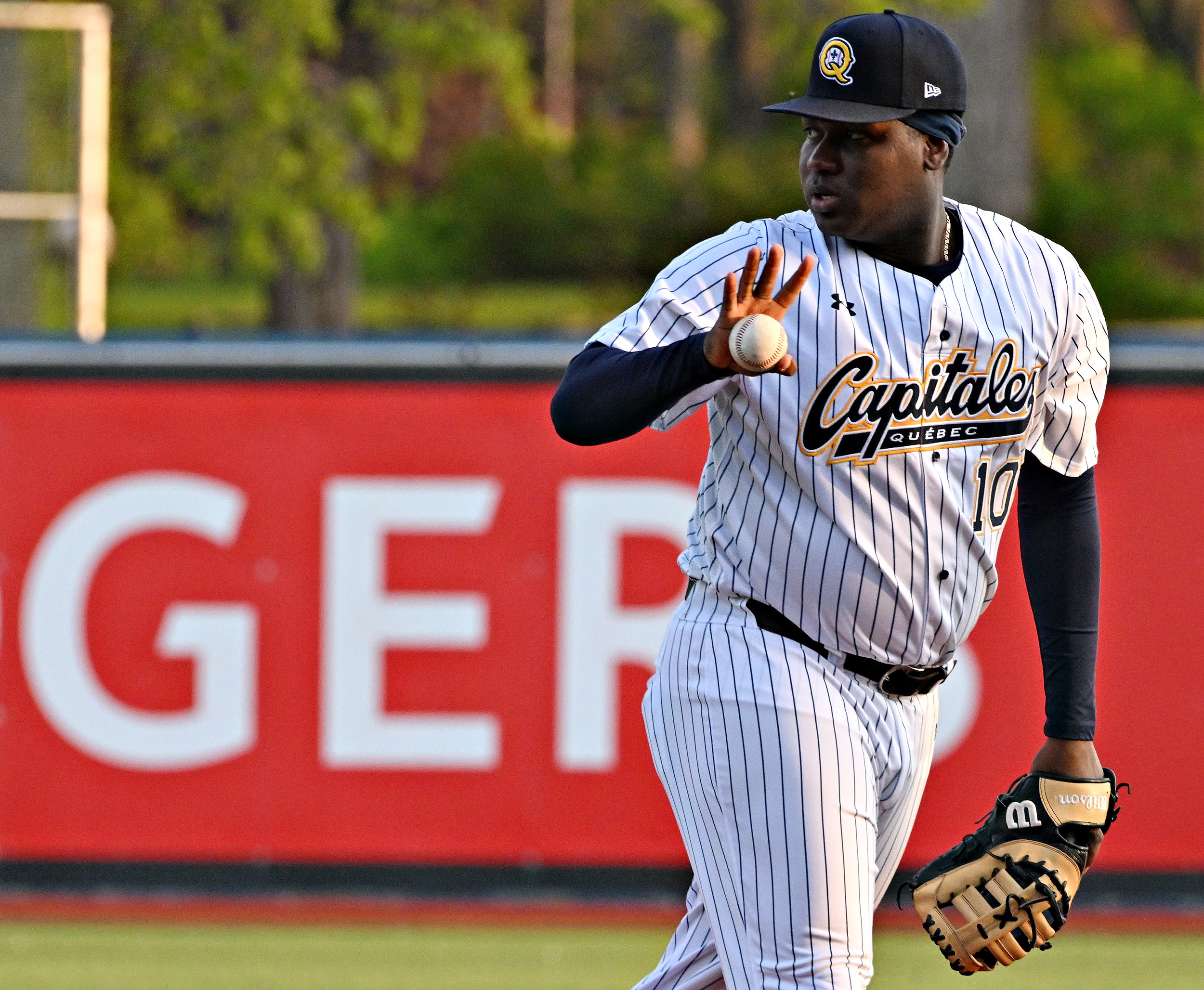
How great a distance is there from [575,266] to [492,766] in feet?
73.0

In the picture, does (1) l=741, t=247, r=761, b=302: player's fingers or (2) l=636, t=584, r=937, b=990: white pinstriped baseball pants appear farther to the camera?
(2) l=636, t=584, r=937, b=990: white pinstriped baseball pants

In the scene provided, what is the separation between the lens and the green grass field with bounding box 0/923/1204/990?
5105 millimetres

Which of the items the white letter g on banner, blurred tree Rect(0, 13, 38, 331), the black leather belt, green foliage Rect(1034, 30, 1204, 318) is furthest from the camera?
green foliage Rect(1034, 30, 1204, 318)

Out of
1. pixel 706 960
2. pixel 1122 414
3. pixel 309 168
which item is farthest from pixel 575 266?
pixel 706 960

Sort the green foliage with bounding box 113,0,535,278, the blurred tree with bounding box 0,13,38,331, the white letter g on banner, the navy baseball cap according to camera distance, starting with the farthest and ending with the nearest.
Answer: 1. the green foliage with bounding box 113,0,535,278
2. the blurred tree with bounding box 0,13,38,331
3. the white letter g on banner
4. the navy baseball cap

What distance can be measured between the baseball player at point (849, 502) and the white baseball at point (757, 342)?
0.57ft

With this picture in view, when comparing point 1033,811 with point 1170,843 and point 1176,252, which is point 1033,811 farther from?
point 1176,252

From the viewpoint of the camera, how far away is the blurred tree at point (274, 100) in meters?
11.8

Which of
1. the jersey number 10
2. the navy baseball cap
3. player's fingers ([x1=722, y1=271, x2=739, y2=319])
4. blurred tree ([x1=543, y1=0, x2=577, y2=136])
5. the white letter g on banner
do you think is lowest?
the white letter g on banner

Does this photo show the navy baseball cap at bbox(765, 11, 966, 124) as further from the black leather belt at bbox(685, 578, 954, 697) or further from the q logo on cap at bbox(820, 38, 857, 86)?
the black leather belt at bbox(685, 578, 954, 697)

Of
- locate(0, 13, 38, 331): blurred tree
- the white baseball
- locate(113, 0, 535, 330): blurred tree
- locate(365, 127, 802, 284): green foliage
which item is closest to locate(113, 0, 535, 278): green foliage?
locate(113, 0, 535, 330): blurred tree

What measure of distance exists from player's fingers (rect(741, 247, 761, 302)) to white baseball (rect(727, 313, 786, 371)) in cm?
5

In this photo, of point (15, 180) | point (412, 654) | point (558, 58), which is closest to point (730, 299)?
point (412, 654)

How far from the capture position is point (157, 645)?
19.0 feet
